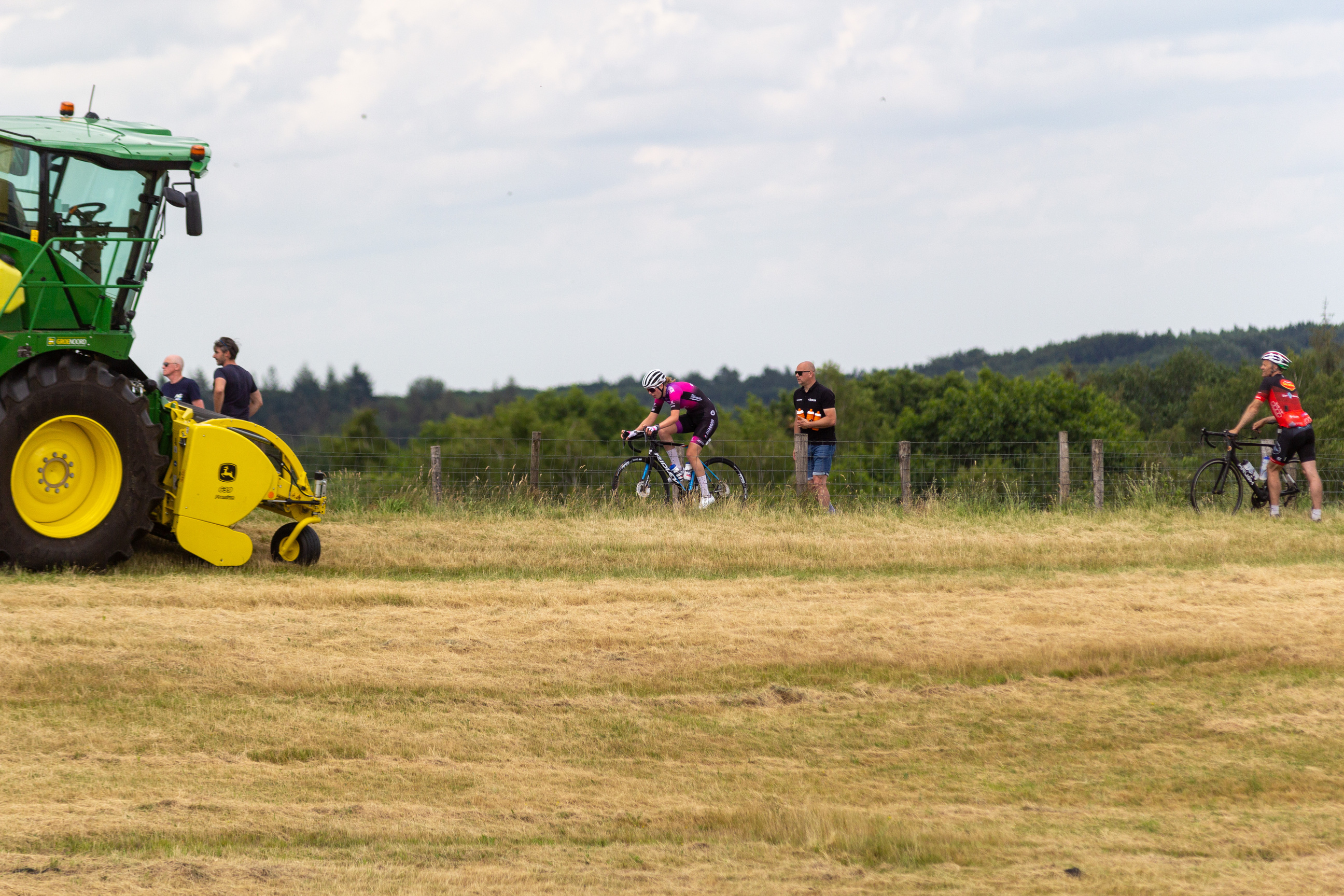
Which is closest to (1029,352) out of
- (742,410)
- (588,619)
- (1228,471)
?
(742,410)

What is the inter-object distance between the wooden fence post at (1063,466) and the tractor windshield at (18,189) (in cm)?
1298

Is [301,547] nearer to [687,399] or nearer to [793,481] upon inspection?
[687,399]

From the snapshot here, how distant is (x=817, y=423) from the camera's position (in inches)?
596

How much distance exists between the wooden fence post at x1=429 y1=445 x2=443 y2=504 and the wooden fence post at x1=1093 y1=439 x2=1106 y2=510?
883 centimetres

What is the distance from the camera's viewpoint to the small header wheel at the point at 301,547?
35.9 ft

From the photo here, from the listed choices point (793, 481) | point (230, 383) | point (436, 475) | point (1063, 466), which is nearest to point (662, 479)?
point (793, 481)

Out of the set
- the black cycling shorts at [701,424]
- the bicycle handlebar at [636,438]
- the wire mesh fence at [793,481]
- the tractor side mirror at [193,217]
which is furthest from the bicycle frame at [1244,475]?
the tractor side mirror at [193,217]

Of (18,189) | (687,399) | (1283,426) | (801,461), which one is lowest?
(801,461)

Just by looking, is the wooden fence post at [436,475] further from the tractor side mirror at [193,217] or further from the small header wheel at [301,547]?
the tractor side mirror at [193,217]

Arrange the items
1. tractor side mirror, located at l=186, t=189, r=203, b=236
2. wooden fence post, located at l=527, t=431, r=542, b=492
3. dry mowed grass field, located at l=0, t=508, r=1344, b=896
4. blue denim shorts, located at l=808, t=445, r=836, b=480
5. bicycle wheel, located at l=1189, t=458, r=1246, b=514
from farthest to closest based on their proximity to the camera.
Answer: wooden fence post, located at l=527, t=431, r=542, b=492, bicycle wheel, located at l=1189, t=458, r=1246, b=514, blue denim shorts, located at l=808, t=445, r=836, b=480, tractor side mirror, located at l=186, t=189, r=203, b=236, dry mowed grass field, located at l=0, t=508, r=1344, b=896

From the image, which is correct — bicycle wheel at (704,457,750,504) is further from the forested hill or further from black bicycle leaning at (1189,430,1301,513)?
the forested hill

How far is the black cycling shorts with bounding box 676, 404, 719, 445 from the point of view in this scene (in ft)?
49.8

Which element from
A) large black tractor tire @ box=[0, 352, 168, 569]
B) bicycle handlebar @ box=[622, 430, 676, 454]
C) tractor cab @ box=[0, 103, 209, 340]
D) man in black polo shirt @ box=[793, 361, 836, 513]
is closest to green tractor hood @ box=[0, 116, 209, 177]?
tractor cab @ box=[0, 103, 209, 340]

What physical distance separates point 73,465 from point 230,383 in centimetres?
263
